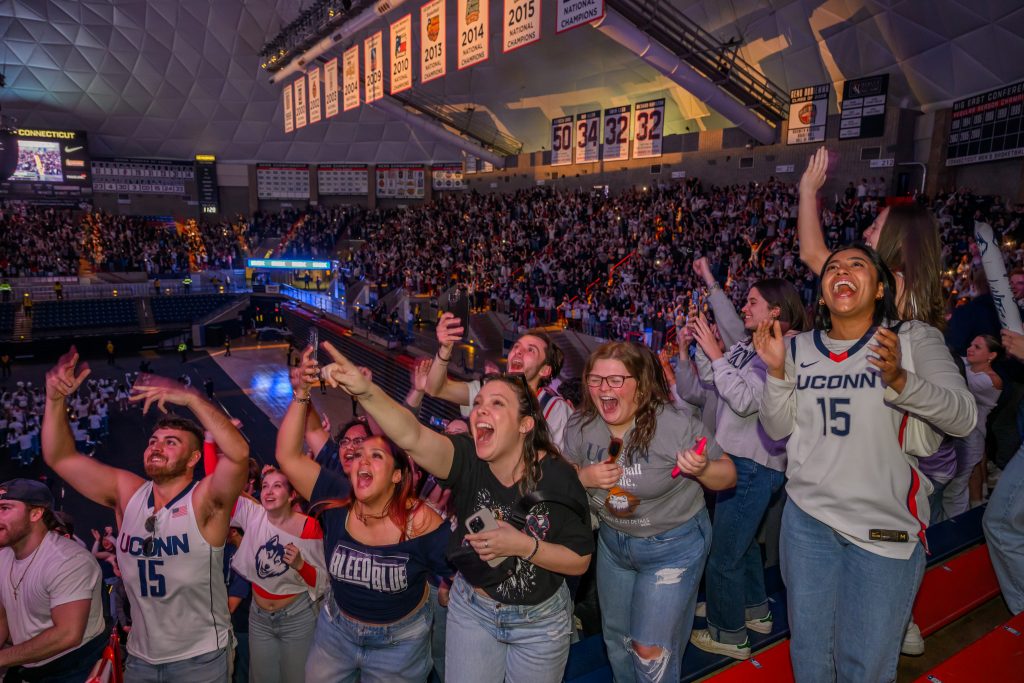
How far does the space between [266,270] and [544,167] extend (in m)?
18.3

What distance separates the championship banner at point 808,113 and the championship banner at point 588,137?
7.35 meters

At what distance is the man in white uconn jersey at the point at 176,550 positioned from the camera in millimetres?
2803

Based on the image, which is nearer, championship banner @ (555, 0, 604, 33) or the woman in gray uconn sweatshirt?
the woman in gray uconn sweatshirt

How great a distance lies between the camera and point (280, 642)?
10.9ft

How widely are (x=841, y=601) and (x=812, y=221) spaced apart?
1.72 metres

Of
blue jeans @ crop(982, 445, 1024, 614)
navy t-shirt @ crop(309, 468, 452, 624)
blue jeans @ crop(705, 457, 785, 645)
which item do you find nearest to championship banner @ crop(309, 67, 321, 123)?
navy t-shirt @ crop(309, 468, 452, 624)

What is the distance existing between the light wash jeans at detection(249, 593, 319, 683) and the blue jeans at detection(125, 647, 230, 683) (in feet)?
1.29

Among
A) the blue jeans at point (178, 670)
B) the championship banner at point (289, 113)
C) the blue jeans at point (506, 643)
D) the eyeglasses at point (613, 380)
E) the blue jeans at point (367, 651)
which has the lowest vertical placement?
the blue jeans at point (178, 670)

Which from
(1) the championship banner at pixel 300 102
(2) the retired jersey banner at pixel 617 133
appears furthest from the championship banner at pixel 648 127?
(1) the championship banner at pixel 300 102

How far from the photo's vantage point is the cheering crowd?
2.14 m

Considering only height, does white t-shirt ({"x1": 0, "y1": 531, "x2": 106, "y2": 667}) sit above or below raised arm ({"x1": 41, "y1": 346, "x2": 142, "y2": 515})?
below

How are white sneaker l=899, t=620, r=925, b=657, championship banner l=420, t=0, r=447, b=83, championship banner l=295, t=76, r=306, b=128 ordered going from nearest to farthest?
white sneaker l=899, t=620, r=925, b=657 < championship banner l=420, t=0, r=447, b=83 < championship banner l=295, t=76, r=306, b=128

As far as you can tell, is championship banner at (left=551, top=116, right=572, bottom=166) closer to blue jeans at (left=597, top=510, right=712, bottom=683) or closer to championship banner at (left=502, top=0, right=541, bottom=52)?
championship banner at (left=502, top=0, right=541, bottom=52)

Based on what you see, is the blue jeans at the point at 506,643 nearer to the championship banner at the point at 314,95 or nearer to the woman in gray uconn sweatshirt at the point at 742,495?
the woman in gray uconn sweatshirt at the point at 742,495
